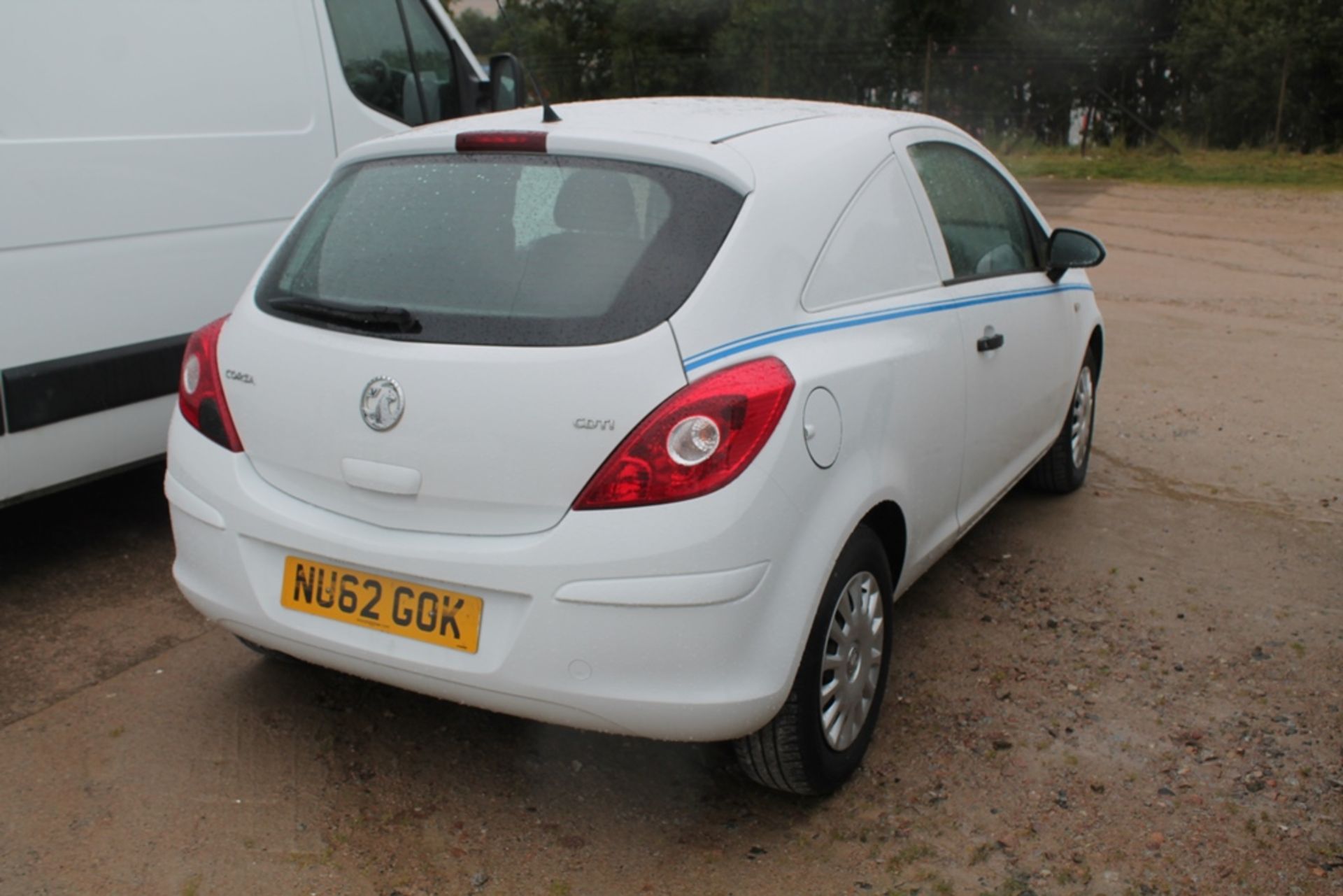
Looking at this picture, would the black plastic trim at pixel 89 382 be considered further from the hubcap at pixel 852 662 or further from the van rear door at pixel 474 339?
the hubcap at pixel 852 662

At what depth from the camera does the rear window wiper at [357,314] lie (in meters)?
2.85

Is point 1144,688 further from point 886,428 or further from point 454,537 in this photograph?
point 454,537

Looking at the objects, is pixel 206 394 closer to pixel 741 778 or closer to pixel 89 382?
pixel 89 382

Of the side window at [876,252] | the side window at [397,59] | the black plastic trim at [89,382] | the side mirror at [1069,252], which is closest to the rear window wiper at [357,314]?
the side window at [876,252]

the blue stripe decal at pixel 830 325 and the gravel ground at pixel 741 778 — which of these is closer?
the blue stripe decal at pixel 830 325

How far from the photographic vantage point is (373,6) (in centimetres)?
544

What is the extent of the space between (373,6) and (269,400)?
3.03m

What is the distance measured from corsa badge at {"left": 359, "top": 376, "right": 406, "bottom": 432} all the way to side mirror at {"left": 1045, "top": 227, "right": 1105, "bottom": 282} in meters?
2.71

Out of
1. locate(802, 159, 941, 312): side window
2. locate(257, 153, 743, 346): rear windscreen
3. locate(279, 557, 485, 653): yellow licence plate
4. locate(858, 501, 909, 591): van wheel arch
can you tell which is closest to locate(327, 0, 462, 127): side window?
locate(257, 153, 743, 346): rear windscreen

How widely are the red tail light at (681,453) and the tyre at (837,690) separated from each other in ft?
1.46

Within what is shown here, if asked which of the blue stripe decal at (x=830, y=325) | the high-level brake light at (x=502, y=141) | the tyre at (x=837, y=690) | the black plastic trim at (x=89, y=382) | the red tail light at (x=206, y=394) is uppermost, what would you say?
the high-level brake light at (x=502, y=141)

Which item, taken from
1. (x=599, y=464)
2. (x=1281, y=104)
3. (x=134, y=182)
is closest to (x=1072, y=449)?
(x=599, y=464)

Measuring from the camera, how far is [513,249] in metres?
2.90

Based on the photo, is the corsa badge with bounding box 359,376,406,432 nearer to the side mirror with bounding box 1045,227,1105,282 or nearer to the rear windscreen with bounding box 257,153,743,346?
the rear windscreen with bounding box 257,153,743,346
